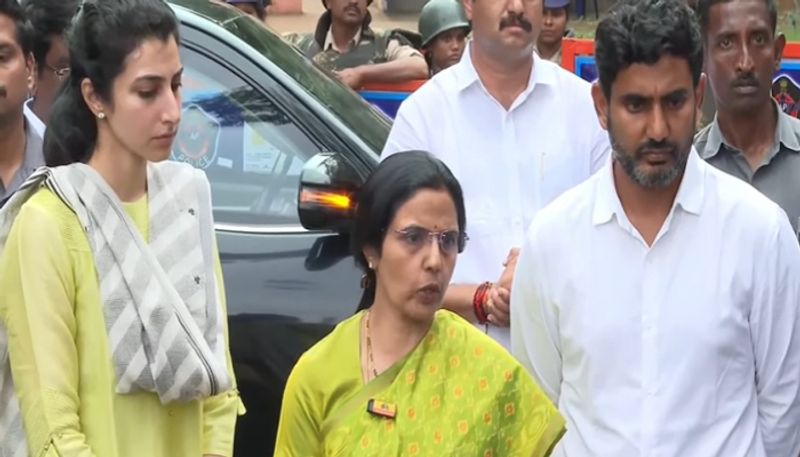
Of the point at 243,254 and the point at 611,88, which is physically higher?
the point at 611,88

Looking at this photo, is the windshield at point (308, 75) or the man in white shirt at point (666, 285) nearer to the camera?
the man in white shirt at point (666, 285)

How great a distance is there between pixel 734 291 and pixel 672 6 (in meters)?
0.63

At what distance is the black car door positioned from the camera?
456cm

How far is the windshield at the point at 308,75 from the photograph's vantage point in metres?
4.84

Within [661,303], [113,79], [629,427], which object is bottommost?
[629,427]

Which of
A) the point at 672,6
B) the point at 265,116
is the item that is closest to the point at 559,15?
the point at 265,116

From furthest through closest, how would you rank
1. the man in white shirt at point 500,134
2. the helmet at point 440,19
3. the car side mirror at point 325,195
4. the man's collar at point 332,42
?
the helmet at point 440,19, the man's collar at point 332,42, the car side mirror at point 325,195, the man in white shirt at point 500,134

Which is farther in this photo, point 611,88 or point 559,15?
point 559,15

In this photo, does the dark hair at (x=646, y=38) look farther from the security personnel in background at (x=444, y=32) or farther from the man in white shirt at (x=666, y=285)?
the security personnel in background at (x=444, y=32)

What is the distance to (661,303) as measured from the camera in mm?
3109

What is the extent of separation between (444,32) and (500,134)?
14.0ft

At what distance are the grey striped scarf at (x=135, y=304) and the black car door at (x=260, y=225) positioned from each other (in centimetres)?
122

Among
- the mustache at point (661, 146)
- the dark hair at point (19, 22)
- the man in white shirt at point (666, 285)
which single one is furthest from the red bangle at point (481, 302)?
the dark hair at point (19, 22)

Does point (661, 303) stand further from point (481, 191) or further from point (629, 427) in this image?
point (481, 191)
